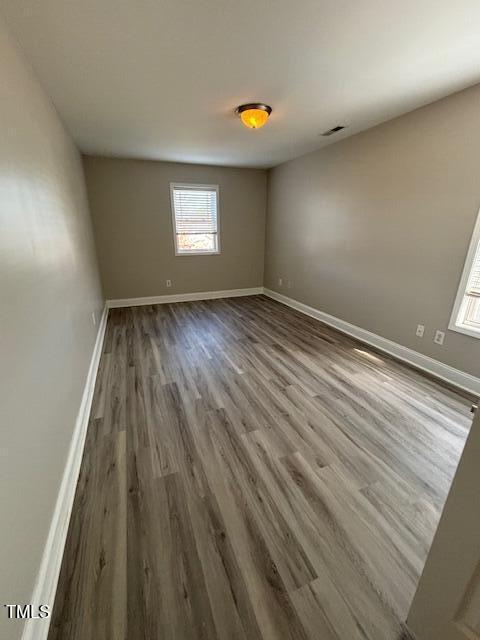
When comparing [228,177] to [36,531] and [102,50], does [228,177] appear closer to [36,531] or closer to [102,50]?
[102,50]

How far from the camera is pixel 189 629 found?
92cm

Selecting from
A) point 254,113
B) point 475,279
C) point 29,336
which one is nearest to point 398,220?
point 475,279

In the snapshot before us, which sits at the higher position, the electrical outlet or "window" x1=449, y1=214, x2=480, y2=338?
"window" x1=449, y1=214, x2=480, y2=338

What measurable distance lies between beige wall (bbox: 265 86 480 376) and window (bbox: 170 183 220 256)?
158cm

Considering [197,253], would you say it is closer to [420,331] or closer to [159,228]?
[159,228]

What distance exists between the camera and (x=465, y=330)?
7.65 feet

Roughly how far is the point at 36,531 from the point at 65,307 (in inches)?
49.0

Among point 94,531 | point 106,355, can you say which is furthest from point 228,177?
point 94,531

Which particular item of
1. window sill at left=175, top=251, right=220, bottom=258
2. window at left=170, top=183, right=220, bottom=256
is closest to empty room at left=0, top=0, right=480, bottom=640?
window at left=170, top=183, right=220, bottom=256

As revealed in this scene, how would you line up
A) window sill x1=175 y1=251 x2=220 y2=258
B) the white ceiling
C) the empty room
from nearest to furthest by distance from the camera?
the empty room → the white ceiling → window sill x1=175 y1=251 x2=220 y2=258

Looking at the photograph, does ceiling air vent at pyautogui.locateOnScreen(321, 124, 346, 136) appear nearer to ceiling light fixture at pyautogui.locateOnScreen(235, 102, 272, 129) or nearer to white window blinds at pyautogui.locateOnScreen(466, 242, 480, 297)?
ceiling light fixture at pyautogui.locateOnScreen(235, 102, 272, 129)

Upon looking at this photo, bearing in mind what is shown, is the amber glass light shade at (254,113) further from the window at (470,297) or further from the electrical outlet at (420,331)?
the electrical outlet at (420,331)

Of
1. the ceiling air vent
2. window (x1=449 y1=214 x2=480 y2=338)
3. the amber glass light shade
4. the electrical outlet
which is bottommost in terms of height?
the electrical outlet

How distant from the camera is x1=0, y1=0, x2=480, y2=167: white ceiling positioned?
4.34 feet
